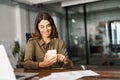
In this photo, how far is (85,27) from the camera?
6.00 metres

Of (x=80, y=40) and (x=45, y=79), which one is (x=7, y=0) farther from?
(x=45, y=79)

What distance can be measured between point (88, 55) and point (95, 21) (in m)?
1.16

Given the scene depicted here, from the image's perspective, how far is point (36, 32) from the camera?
1.73m

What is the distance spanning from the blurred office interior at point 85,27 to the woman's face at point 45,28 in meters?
3.71

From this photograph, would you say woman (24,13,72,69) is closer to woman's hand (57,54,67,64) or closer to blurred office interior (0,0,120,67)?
woman's hand (57,54,67,64)

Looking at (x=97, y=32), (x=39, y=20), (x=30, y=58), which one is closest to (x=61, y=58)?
(x=30, y=58)

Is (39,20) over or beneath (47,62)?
over

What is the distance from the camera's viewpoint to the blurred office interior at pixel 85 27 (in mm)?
5535

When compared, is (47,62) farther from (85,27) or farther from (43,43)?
(85,27)

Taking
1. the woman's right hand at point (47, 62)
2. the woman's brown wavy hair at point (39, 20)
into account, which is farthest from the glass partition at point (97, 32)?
the woman's right hand at point (47, 62)

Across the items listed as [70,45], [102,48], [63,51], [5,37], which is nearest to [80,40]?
[70,45]

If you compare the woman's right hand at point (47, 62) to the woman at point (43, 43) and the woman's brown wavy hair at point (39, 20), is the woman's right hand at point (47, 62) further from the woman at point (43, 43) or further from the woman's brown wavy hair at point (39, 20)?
the woman's brown wavy hair at point (39, 20)

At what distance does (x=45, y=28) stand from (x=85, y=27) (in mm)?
4435

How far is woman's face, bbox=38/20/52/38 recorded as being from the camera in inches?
66.5
